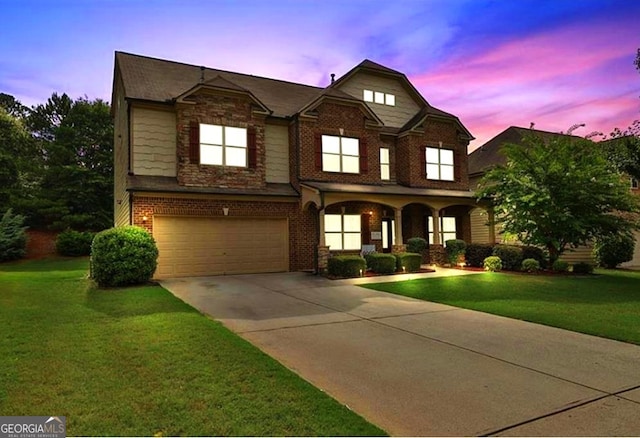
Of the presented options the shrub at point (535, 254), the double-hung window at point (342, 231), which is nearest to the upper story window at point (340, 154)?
the double-hung window at point (342, 231)

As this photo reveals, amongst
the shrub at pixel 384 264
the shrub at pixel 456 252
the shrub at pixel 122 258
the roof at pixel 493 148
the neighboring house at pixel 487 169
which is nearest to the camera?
Answer: the shrub at pixel 122 258

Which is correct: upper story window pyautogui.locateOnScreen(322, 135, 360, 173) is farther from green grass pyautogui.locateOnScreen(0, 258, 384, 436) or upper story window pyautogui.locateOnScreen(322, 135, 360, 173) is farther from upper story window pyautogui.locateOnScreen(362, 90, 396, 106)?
green grass pyautogui.locateOnScreen(0, 258, 384, 436)

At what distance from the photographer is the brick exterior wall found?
539 inches

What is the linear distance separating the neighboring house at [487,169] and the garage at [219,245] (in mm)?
10630

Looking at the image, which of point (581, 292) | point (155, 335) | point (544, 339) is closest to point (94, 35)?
point (155, 335)

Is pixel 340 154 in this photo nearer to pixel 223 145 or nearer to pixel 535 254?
pixel 223 145

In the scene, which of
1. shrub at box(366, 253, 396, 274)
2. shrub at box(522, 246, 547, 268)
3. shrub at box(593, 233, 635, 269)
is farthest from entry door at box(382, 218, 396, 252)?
shrub at box(593, 233, 635, 269)

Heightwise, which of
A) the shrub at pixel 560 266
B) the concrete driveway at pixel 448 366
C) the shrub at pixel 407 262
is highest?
the shrub at pixel 407 262

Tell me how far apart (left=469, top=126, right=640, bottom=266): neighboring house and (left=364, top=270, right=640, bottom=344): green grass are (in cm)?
693

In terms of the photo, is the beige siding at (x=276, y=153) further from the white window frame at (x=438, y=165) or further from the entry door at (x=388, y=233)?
the white window frame at (x=438, y=165)

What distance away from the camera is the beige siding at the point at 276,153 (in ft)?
55.3

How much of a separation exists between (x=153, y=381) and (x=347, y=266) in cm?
1025

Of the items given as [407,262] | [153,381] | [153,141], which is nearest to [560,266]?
[407,262]

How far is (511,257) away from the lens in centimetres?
1599
